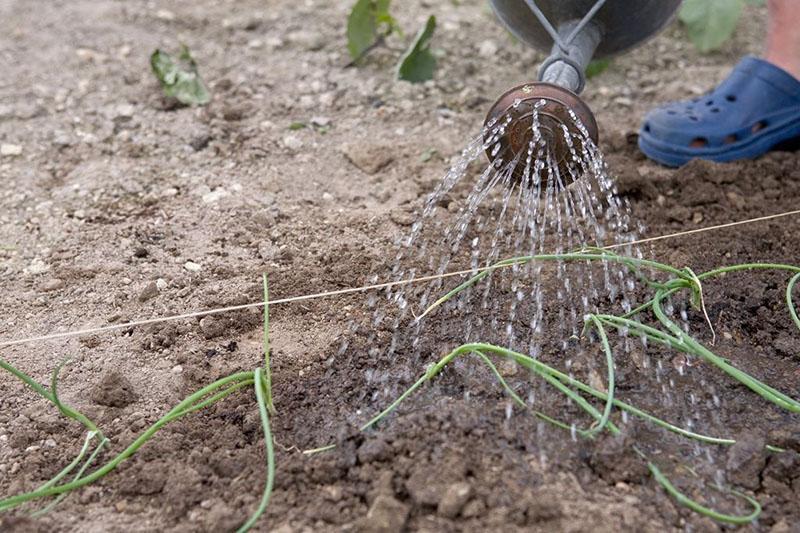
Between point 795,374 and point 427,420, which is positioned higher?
point 427,420

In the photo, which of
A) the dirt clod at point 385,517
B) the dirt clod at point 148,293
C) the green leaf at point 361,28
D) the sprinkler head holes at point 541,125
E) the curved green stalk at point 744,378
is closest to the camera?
the dirt clod at point 385,517

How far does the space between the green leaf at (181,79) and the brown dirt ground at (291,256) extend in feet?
0.19

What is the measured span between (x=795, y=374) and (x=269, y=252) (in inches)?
46.1

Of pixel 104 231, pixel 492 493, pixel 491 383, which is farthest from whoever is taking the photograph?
pixel 104 231

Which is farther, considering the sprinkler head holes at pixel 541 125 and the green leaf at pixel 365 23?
the green leaf at pixel 365 23

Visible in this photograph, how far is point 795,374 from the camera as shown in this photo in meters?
1.71

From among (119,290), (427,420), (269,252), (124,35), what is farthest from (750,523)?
(124,35)

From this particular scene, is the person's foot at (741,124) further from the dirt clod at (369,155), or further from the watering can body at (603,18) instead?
the dirt clod at (369,155)

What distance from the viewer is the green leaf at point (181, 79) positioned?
278cm

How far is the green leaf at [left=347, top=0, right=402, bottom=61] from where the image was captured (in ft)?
9.59

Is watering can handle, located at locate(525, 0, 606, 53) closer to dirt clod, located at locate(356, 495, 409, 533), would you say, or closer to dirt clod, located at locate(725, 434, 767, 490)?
dirt clod, located at locate(725, 434, 767, 490)

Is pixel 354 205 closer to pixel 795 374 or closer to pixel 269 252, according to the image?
pixel 269 252

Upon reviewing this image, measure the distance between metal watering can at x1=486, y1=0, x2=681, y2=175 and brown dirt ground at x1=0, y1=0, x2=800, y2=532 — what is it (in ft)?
1.27

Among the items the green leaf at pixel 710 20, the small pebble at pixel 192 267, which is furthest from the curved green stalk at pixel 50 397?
the green leaf at pixel 710 20
